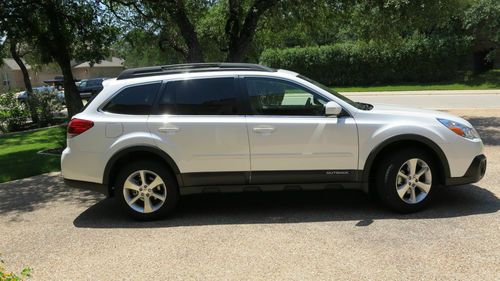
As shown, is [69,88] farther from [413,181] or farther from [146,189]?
[413,181]

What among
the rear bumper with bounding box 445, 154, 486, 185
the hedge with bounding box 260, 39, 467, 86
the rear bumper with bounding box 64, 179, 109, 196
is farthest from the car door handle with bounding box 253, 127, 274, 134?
the hedge with bounding box 260, 39, 467, 86

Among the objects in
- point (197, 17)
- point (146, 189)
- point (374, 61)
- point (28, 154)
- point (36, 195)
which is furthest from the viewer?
point (374, 61)

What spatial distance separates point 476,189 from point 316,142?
8.01ft

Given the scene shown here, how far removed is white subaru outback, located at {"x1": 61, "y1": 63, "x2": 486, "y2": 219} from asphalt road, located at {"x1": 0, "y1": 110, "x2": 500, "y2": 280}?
0.36 m

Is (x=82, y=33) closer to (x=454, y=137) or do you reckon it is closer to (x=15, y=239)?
(x=15, y=239)

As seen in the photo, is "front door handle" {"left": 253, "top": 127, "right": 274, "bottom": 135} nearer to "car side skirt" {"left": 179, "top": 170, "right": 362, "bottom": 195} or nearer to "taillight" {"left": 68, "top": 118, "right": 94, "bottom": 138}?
"car side skirt" {"left": 179, "top": 170, "right": 362, "bottom": 195}

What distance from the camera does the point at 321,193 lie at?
254 inches

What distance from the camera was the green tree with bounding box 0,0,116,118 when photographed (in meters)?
11.4

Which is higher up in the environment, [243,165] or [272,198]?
[243,165]

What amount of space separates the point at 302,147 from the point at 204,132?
1095 millimetres

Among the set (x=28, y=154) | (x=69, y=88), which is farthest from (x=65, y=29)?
(x=28, y=154)

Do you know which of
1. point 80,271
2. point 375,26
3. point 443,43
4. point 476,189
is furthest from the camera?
point 443,43

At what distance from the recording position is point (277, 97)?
18.6 feet

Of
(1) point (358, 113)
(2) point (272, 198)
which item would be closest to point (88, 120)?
(2) point (272, 198)
